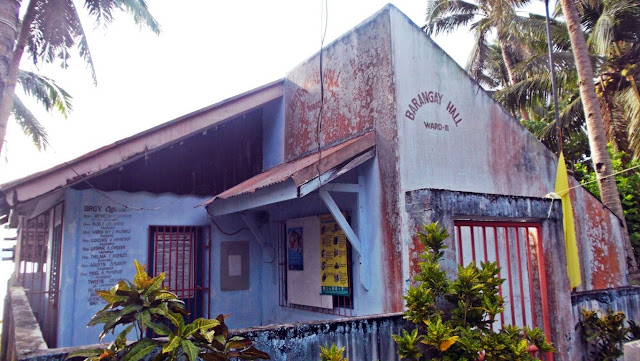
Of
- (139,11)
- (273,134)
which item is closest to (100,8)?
(139,11)

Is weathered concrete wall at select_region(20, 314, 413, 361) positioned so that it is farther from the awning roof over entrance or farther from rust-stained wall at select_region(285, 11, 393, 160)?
rust-stained wall at select_region(285, 11, 393, 160)

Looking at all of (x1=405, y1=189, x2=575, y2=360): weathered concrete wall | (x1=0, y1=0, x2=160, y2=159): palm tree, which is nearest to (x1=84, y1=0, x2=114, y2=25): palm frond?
(x1=0, y1=0, x2=160, y2=159): palm tree

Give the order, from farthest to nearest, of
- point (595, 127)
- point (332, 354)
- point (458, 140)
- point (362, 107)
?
point (595, 127)
point (458, 140)
point (362, 107)
point (332, 354)

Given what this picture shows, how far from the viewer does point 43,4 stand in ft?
32.6

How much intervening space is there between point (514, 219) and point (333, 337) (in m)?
2.09

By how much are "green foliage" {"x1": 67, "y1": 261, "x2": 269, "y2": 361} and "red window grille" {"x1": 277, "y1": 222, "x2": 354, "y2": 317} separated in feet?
11.0

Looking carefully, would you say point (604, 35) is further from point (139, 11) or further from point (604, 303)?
point (139, 11)

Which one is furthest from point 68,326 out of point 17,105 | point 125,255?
point 17,105

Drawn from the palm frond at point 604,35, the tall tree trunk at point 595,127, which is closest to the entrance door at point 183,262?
the tall tree trunk at point 595,127

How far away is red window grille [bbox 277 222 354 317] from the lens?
A: 20.5ft

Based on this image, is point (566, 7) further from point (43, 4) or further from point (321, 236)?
point (43, 4)

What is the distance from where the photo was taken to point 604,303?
5078mm

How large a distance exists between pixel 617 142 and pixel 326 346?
1422 cm

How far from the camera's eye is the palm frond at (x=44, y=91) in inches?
508
